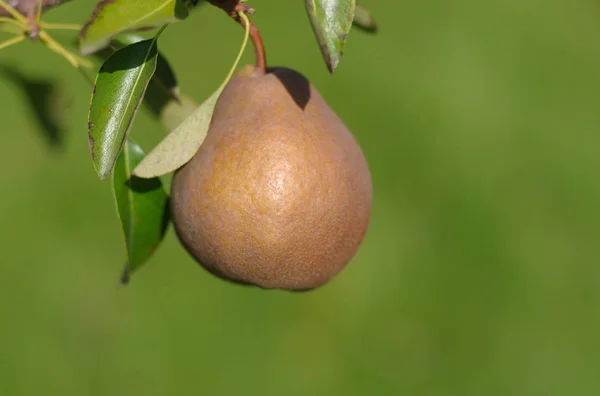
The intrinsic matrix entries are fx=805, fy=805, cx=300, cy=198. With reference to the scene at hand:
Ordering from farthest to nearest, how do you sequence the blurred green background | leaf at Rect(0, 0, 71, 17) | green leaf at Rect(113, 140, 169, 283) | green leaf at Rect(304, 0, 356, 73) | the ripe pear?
the blurred green background, leaf at Rect(0, 0, 71, 17), green leaf at Rect(113, 140, 169, 283), the ripe pear, green leaf at Rect(304, 0, 356, 73)

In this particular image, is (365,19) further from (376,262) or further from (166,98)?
(376,262)

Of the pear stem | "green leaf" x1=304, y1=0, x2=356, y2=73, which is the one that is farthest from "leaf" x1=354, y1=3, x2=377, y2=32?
"green leaf" x1=304, y1=0, x2=356, y2=73

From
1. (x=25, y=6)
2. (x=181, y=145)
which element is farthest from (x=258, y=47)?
(x=25, y=6)

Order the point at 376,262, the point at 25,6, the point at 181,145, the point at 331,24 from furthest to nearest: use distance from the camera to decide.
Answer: the point at 376,262 < the point at 25,6 < the point at 181,145 < the point at 331,24

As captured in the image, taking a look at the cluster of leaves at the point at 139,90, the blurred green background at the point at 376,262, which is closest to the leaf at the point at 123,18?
the cluster of leaves at the point at 139,90

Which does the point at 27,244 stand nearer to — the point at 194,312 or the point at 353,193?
the point at 194,312

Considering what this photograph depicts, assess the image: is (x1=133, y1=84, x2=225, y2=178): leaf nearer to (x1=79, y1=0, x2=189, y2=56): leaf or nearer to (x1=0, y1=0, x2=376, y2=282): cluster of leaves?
(x1=0, y1=0, x2=376, y2=282): cluster of leaves
